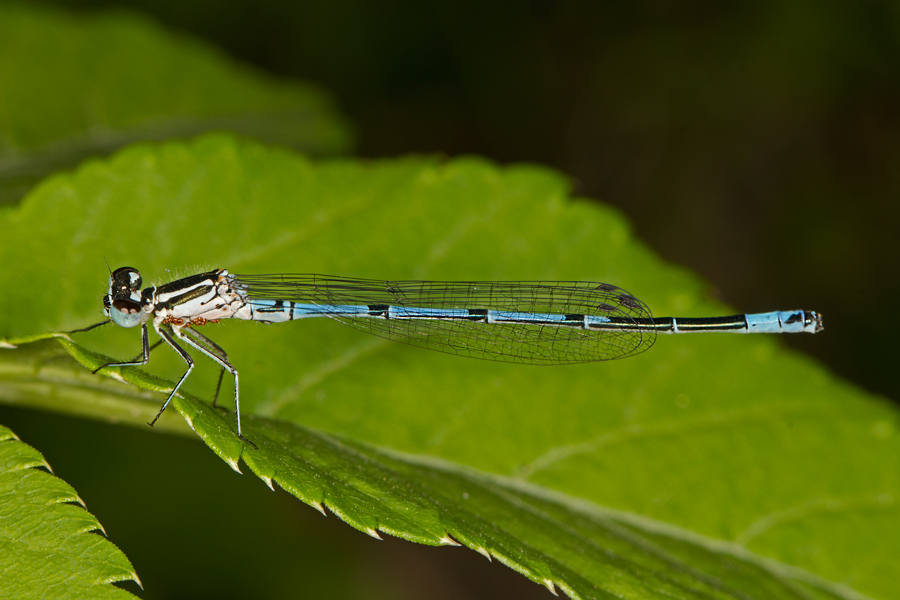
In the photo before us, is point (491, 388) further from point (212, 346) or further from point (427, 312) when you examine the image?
point (212, 346)

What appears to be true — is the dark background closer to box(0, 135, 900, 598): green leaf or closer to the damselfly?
the damselfly

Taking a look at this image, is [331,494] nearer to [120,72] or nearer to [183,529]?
[120,72]

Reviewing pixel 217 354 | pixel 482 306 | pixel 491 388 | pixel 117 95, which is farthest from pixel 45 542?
pixel 117 95

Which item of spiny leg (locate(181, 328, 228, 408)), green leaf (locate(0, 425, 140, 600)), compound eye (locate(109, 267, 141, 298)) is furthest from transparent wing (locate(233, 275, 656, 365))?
green leaf (locate(0, 425, 140, 600))

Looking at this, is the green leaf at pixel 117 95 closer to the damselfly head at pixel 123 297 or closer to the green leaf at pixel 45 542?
the damselfly head at pixel 123 297

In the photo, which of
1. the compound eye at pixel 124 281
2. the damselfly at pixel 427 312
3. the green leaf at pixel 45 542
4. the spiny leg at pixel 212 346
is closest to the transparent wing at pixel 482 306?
the damselfly at pixel 427 312

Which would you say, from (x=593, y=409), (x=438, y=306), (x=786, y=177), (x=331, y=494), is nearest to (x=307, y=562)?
(x=438, y=306)
